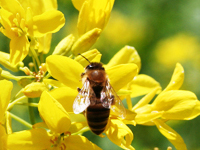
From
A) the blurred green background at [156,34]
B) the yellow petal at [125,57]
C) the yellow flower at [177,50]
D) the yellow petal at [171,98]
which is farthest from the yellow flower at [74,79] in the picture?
the yellow flower at [177,50]

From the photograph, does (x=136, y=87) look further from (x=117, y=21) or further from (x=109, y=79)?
(x=117, y=21)

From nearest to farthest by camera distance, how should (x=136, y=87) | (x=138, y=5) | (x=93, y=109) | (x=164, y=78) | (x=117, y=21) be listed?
(x=93, y=109) → (x=136, y=87) → (x=164, y=78) → (x=138, y=5) → (x=117, y=21)

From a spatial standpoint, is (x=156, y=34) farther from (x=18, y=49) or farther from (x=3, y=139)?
(x=3, y=139)

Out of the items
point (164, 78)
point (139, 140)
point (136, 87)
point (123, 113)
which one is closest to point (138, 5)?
point (164, 78)

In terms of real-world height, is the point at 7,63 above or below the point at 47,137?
above

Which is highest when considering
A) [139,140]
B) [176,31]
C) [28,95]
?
[28,95]

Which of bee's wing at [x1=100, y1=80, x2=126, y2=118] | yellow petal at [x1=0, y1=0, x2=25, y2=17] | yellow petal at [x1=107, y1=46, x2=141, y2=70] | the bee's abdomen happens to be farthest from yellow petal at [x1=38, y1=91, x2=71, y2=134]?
yellow petal at [x1=107, y1=46, x2=141, y2=70]

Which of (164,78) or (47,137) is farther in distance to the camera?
(164,78)

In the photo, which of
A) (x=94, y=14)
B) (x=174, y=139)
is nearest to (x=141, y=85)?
(x=174, y=139)
